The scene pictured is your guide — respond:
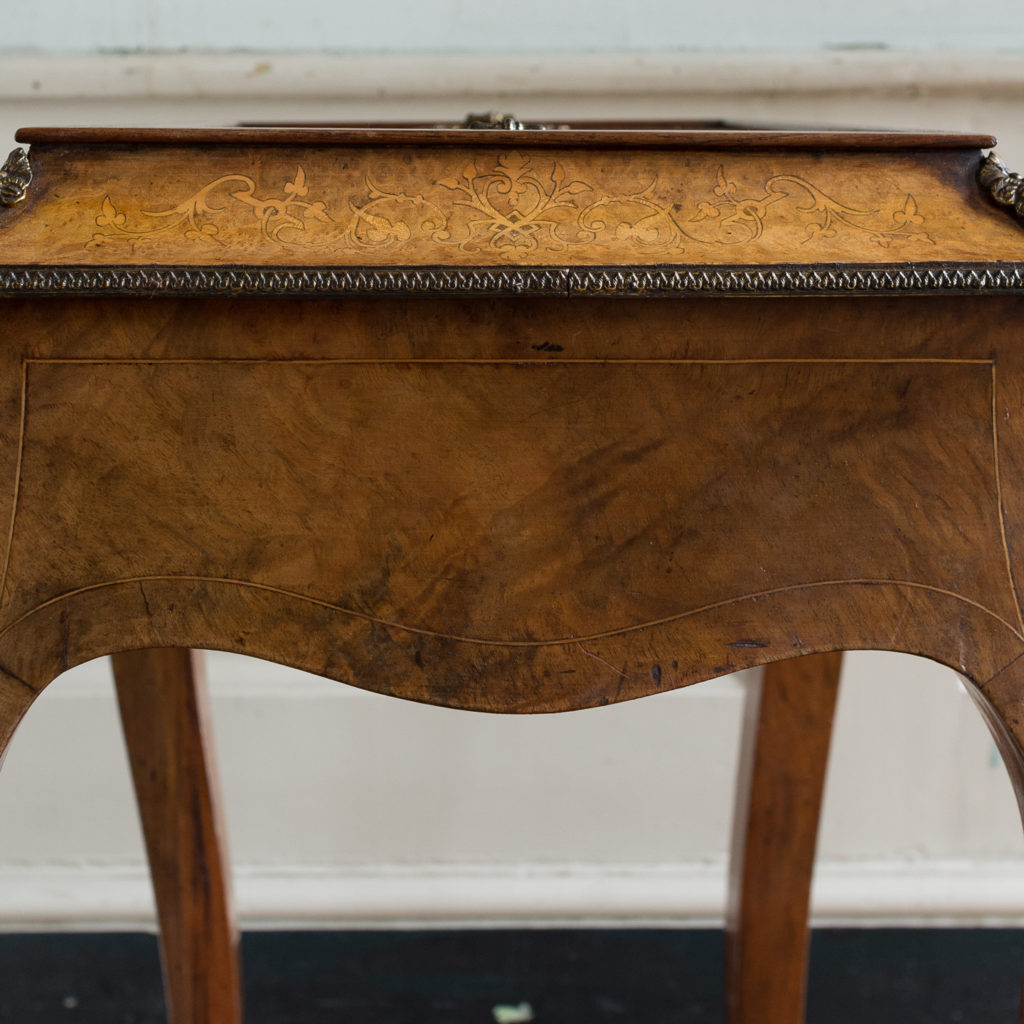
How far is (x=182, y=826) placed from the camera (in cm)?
99

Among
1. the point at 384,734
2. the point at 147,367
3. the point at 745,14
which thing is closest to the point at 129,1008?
the point at 384,734

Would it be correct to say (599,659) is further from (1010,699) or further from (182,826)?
(182,826)

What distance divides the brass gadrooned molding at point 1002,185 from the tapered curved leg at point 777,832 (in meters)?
0.53

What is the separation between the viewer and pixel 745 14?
3.89 feet

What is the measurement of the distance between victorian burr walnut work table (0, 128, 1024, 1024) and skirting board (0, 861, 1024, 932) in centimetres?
87

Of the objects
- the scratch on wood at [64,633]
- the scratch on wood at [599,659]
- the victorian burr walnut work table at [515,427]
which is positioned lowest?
the scratch on wood at [599,659]

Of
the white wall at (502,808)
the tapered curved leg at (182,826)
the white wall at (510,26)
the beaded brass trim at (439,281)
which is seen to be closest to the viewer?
the beaded brass trim at (439,281)

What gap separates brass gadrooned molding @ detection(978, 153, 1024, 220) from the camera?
524 mm

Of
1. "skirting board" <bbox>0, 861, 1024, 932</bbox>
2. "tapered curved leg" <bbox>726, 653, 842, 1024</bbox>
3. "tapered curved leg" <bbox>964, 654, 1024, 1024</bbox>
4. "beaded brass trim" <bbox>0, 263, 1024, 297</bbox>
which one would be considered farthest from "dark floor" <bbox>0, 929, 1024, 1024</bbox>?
"beaded brass trim" <bbox>0, 263, 1024, 297</bbox>

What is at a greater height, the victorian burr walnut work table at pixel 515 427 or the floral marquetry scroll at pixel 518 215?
the floral marquetry scroll at pixel 518 215

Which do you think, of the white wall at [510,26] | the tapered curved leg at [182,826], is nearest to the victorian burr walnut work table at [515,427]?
the tapered curved leg at [182,826]

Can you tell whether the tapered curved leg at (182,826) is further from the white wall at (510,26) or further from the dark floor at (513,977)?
the white wall at (510,26)

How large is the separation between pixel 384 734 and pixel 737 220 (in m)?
0.92

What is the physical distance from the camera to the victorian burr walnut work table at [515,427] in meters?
0.52
